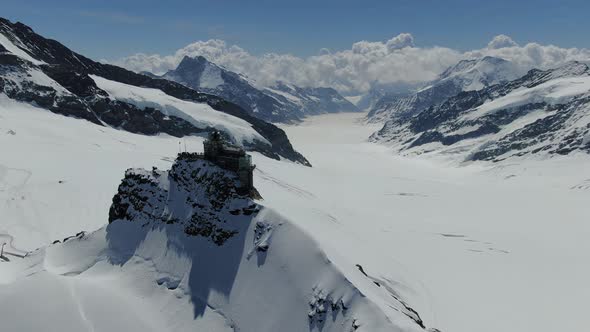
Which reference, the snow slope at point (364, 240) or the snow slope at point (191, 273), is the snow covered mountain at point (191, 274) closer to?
the snow slope at point (191, 273)

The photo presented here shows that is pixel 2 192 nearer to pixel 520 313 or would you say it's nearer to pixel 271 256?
pixel 271 256

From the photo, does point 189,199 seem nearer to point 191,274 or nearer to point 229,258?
point 191,274

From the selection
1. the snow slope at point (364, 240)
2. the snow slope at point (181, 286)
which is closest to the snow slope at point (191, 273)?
the snow slope at point (181, 286)

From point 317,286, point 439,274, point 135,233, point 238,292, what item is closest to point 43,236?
point 135,233

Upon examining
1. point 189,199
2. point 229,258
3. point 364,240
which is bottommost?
point 229,258

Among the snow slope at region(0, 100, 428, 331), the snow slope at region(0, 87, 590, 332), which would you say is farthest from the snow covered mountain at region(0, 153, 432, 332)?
the snow slope at region(0, 87, 590, 332)

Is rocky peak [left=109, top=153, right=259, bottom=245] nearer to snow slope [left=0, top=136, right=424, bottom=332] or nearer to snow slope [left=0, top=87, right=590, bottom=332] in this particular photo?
snow slope [left=0, top=136, right=424, bottom=332]

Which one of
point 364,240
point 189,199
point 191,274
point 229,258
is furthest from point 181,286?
point 364,240

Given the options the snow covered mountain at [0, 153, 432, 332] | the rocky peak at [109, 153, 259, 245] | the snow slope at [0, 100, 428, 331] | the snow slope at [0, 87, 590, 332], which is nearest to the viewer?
the snow slope at [0, 100, 428, 331]

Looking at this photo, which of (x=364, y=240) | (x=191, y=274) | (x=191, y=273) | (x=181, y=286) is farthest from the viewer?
(x=364, y=240)
